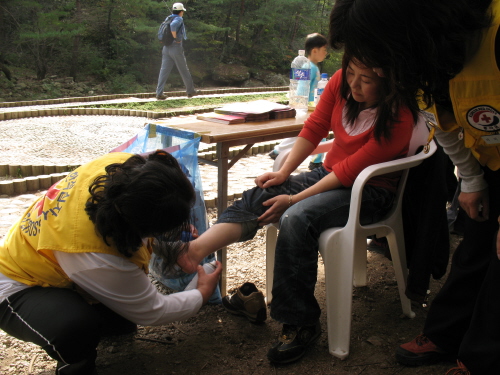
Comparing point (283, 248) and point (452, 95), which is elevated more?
point (452, 95)

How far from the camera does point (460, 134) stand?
56.7 inches

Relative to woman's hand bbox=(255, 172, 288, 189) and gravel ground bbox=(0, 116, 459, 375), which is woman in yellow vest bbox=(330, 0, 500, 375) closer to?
gravel ground bbox=(0, 116, 459, 375)

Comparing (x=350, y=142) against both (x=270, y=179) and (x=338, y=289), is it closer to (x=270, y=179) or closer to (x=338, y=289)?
(x=270, y=179)

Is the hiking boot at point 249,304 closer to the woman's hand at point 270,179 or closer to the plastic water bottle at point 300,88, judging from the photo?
the woman's hand at point 270,179

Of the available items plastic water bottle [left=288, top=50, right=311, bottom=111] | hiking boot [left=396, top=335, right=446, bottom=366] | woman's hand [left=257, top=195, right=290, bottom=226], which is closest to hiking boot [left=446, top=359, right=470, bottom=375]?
hiking boot [left=396, top=335, right=446, bottom=366]

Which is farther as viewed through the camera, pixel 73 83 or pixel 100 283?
pixel 73 83

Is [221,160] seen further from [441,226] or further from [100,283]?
[441,226]

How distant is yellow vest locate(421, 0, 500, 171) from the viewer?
117 centimetres

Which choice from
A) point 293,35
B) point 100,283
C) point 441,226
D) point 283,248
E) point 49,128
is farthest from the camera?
point 293,35

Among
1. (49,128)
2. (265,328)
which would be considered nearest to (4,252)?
(265,328)

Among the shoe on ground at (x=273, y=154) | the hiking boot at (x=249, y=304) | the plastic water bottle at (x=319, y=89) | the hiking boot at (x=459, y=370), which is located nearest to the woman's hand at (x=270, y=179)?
the hiking boot at (x=249, y=304)

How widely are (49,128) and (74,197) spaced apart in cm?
569

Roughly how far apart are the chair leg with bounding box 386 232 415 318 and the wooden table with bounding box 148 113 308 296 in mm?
744

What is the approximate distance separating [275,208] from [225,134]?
0.41 meters
